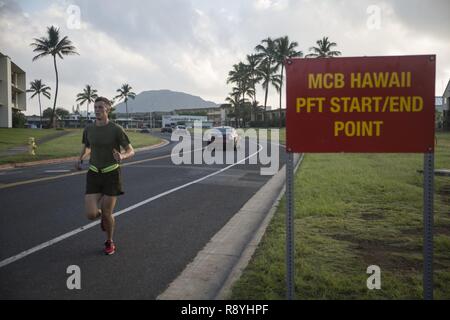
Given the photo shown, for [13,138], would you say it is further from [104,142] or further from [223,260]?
[223,260]

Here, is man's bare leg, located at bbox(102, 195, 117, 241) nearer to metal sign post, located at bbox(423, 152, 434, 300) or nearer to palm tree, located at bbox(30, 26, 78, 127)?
metal sign post, located at bbox(423, 152, 434, 300)

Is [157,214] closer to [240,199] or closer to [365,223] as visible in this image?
[240,199]

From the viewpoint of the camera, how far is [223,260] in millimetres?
5363

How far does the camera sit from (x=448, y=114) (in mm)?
56688

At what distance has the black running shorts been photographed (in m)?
5.40

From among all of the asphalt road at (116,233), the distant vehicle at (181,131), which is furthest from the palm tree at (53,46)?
the asphalt road at (116,233)

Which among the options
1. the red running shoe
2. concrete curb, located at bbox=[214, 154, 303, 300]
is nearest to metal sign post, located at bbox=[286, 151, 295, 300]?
concrete curb, located at bbox=[214, 154, 303, 300]

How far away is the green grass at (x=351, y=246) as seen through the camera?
4246 millimetres

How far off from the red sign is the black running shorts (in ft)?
8.50

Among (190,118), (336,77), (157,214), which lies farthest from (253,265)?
(190,118)

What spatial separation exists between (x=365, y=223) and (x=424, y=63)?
3.76m

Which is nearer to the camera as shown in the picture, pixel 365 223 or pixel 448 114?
pixel 365 223

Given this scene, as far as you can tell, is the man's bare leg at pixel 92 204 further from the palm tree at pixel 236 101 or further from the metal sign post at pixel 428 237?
the palm tree at pixel 236 101
